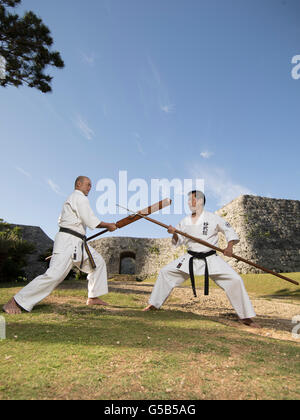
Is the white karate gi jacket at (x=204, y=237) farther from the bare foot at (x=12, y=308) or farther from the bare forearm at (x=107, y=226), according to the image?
the bare foot at (x=12, y=308)

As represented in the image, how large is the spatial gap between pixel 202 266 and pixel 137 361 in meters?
2.26

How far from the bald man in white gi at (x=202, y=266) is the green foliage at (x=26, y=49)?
7.74 meters

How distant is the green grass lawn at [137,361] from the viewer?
1.58m

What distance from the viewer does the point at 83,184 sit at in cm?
424

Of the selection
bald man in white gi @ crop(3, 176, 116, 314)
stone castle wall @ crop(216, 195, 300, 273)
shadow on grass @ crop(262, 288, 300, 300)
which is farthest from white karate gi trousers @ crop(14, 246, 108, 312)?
stone castle wall @ crop(216, 195, 300, 273)

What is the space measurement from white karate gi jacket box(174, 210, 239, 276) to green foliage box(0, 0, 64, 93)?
25.7 feet

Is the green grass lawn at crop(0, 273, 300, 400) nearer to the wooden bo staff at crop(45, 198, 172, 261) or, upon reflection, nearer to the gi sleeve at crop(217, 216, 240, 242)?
the gi sleeve at crop(217, 216, 240, 242)

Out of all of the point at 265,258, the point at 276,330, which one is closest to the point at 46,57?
the point at 276,330

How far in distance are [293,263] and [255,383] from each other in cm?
2052

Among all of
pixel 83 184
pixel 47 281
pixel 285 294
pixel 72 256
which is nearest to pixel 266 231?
pixel 285 294

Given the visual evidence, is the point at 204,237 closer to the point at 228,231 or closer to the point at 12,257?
the point at 228,231

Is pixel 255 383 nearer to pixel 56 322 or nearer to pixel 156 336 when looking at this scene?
pixel 156 336

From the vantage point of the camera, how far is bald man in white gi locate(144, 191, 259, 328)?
12.7 feet

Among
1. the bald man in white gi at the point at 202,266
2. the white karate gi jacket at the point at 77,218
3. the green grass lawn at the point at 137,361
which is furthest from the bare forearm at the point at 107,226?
the green grass lawn at the point at 137,361
